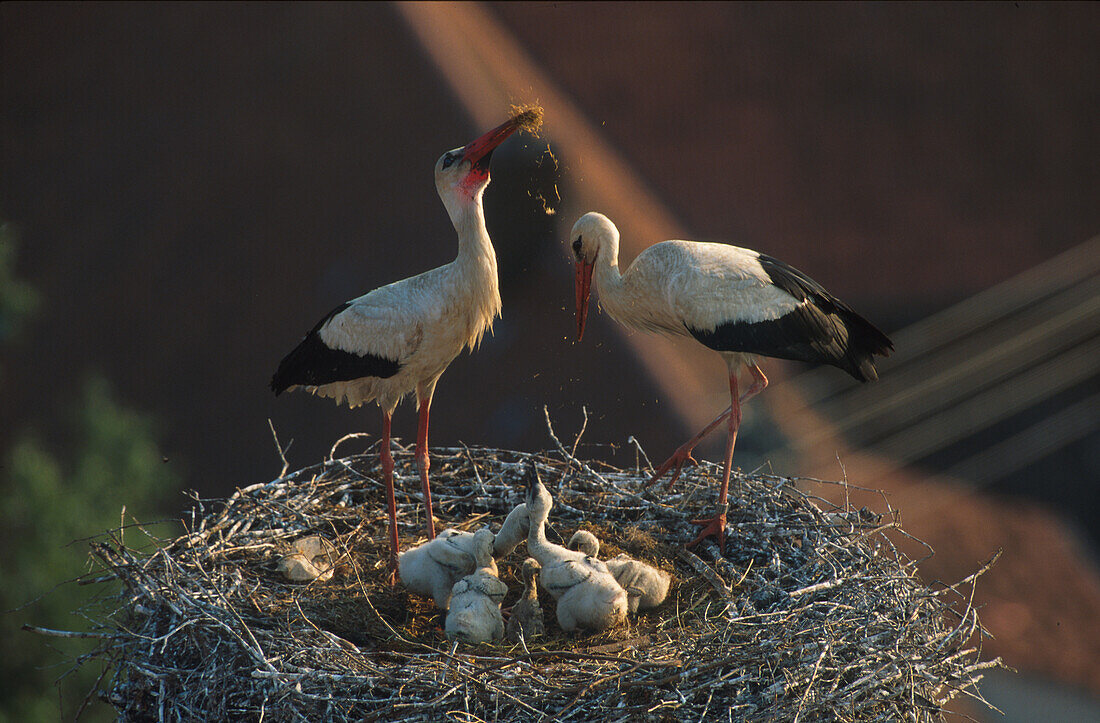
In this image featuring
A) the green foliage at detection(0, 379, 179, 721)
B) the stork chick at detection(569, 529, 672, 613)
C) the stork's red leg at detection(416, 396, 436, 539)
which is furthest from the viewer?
the green foliage at detection(0, 379, 179, 721)

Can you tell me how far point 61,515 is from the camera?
3182mm

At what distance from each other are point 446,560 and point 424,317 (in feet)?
1.83

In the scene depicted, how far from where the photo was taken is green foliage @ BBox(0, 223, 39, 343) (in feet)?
10.1

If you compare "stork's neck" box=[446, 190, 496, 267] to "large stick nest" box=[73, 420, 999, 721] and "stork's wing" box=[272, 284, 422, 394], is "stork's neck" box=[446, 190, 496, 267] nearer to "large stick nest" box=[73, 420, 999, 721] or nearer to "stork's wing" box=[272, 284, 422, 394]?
"stork's wing" box=[272, 284, 422, 394]

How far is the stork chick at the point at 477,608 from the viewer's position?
1.77 m

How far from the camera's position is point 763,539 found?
7.23 ft

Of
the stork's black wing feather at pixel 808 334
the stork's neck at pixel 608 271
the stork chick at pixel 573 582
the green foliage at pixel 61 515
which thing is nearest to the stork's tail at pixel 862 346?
the stork's black wing feather at pixel 808 334

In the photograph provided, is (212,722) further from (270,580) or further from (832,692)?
(832,692)

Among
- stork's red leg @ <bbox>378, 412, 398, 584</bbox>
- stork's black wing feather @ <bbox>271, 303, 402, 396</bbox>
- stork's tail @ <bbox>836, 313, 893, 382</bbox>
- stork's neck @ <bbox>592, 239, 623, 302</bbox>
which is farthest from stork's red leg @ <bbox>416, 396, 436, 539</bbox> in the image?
stork's tail @ <bbox>836, 313, 893, 382</bbox>

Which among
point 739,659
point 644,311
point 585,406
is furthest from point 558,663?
point 585,406

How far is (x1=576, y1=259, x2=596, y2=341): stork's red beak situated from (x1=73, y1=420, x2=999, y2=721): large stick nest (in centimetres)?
46

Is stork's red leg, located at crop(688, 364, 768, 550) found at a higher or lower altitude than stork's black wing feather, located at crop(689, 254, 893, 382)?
lower

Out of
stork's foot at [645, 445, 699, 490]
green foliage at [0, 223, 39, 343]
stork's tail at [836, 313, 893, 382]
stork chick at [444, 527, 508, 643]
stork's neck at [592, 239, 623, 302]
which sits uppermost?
green foliage at [0, 223, 39, 343]

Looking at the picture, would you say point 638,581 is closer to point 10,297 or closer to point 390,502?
point 390,502
